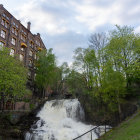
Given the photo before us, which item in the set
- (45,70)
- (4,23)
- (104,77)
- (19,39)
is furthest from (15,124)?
(4,23)

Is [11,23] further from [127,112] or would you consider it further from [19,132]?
[127,112]

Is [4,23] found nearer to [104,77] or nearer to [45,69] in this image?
[45,69]

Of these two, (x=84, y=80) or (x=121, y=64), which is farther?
(x=84, y=80)

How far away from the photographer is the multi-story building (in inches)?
995

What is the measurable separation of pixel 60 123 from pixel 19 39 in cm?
2147

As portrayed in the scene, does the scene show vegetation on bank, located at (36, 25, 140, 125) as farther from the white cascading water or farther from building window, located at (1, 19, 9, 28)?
building window, located at (1, 19, 9, 28)

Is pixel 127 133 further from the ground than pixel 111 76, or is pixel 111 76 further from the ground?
pixel 111 76

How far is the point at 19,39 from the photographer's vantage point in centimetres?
2877

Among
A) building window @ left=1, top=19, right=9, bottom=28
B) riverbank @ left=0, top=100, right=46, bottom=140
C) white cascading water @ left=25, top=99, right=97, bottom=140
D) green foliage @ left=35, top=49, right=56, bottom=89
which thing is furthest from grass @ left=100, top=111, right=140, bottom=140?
building window @ left=1, top=19, right=9, bottom=28

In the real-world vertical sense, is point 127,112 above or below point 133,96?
below

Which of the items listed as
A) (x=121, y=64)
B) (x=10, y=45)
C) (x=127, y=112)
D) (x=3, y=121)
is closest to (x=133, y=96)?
(x=127, y=112)

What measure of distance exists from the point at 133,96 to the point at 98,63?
7091 millimetres

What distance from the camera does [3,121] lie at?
14484 millimetres

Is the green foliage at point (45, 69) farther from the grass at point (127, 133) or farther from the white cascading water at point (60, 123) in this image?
the grass at point (127, 133)
